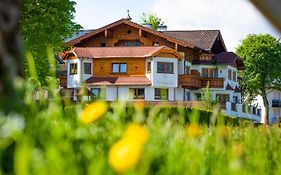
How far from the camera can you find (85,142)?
304cm

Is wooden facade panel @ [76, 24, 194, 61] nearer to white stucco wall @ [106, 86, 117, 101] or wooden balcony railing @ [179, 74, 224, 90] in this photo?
wooden balcony railing @ [179, 74, 224, 90]

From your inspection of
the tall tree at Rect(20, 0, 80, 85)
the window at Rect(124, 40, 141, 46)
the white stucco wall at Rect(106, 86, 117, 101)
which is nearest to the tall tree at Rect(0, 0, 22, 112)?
the tall tree at Rect(20, 0, 80, 85)

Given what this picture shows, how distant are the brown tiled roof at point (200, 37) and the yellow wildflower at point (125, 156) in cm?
7250

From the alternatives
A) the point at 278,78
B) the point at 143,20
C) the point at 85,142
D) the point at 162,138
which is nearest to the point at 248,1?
the point at 162,138

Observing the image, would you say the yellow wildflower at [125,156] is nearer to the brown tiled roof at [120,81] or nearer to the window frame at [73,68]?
the brown tiled roof at [120,81]

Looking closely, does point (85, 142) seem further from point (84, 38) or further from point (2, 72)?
point (84, 38)

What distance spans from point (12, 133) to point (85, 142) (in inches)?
28.5

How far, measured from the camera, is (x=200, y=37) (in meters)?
77.8

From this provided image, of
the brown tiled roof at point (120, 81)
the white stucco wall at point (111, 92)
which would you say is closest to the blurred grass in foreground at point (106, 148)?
the brown tiled roof at point (120, 81)

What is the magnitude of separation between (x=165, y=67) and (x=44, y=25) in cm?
3056

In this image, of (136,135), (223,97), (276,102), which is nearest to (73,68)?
(223,97)

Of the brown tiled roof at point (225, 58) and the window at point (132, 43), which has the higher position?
the window at point (132, 43)

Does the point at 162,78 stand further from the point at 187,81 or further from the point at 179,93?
the point at 179,93

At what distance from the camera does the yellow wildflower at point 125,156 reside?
1884 millimetres
